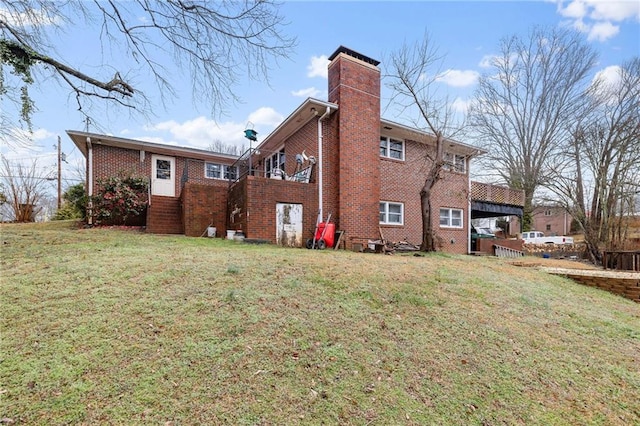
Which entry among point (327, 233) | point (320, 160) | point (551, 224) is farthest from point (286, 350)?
point (551, 224)

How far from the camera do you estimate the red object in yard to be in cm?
1069

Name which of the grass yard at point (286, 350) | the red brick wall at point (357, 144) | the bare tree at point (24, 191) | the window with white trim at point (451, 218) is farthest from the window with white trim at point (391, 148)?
the bare tree at point (24, 191)

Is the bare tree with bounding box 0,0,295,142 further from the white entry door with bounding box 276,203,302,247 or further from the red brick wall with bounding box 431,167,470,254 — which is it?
the red brick wall with bounding box 431,167,470,254

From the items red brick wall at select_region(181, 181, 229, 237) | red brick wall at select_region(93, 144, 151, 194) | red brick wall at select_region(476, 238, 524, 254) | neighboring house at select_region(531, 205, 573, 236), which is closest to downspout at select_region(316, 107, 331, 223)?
red brick wall at select_region(181, 181, 229, 237)

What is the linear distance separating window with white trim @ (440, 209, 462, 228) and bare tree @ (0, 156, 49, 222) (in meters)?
20.6

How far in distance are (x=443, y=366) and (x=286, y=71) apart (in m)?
4.85

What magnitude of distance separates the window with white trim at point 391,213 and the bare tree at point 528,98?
522 inches

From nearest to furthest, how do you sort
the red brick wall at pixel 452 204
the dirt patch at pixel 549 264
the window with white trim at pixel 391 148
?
the dirt patch at pixel 549 264
the window with white trim at pixel 391 148
the red brick wall at pixel 452 204

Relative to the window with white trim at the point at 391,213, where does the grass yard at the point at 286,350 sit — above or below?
below

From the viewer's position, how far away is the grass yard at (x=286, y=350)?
2371 millimetres

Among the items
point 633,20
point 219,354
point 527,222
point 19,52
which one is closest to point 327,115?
point 19,52

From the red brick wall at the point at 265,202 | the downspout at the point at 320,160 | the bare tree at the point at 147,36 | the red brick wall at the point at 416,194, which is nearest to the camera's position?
the bare tree at the point at 147,36

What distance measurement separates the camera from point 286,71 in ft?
17.8

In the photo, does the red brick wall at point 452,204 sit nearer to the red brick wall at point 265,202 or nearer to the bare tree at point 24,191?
the red brick wall at point 265,202
